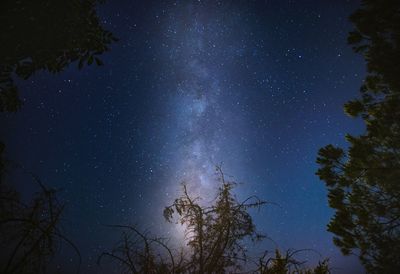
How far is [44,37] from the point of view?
5941 mm

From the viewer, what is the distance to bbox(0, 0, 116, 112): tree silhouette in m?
5.55

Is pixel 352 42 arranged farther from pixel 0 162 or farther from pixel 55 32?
pixel 0 162

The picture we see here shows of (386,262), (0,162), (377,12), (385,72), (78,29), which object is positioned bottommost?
(0,162)

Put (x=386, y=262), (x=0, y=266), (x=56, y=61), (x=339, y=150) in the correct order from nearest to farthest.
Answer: (x=0, y=266) < (x=56, y=61) < (x=386, y=262) < (x=339, y=150)

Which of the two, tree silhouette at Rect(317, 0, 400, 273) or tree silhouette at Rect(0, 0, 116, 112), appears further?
tree silhouette at Rect(317, 0, 400, 273)

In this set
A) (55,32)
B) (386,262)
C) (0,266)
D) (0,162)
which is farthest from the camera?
(386,262)

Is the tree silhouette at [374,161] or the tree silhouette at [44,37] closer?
the tree silhouette at [44,37]

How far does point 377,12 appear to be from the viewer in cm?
1080

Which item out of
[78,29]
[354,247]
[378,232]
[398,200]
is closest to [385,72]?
[398,200]

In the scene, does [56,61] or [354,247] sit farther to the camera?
[354,247]

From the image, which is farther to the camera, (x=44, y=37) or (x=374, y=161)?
(x=374, y=161)

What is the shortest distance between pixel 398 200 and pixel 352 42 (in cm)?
626

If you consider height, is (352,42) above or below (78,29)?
above

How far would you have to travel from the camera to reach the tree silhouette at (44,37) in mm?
5555
